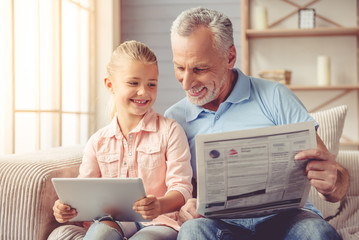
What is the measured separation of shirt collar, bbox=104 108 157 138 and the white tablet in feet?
1.00

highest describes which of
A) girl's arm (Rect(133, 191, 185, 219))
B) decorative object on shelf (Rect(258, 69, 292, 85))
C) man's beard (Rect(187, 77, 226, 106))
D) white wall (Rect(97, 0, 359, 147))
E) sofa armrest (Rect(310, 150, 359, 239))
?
white wall (Rect(97, 0, 359, 147))

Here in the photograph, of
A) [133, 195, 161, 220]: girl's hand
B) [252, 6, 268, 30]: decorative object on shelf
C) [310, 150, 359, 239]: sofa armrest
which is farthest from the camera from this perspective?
[252, 6, 268, 30]: decorative object on shelf

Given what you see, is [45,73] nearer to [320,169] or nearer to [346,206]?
[346,206]

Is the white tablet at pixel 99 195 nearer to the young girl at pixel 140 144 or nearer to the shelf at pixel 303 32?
the young girl at pixel 140 144

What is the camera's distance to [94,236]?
4.43 feet

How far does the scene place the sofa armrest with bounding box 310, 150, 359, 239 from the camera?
1895 millimetres

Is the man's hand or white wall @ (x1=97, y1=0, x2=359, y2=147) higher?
white wall @ (x1=97, y1=0, x2=359, y2=147)

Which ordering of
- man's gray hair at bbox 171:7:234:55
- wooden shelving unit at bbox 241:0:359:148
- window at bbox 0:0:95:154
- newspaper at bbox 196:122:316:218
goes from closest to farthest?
newspaper at bbox 196:122:316:218, man's gray hair at bbox 171:7:234:55, window at bbox 0:0:95:154, wooden shelving unit at bbox 241:0:359:148

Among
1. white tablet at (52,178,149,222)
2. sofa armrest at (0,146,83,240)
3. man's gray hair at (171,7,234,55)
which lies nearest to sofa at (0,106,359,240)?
sofa armrest at (0,146,83,240)

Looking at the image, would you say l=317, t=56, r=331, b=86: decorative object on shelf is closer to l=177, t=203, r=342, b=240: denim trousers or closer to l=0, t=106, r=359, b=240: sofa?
l=0, t=106, r=359, b=240: sofa

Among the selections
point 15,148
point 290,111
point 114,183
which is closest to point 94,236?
point 114,183

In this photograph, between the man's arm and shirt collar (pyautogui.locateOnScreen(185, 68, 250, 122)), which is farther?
shirt collar (pyautogui.locateOnScreen(185, 68, 250, 122))

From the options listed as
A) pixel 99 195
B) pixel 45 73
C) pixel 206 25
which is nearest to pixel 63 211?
pixel 99 195

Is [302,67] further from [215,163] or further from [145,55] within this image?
[215,163]
